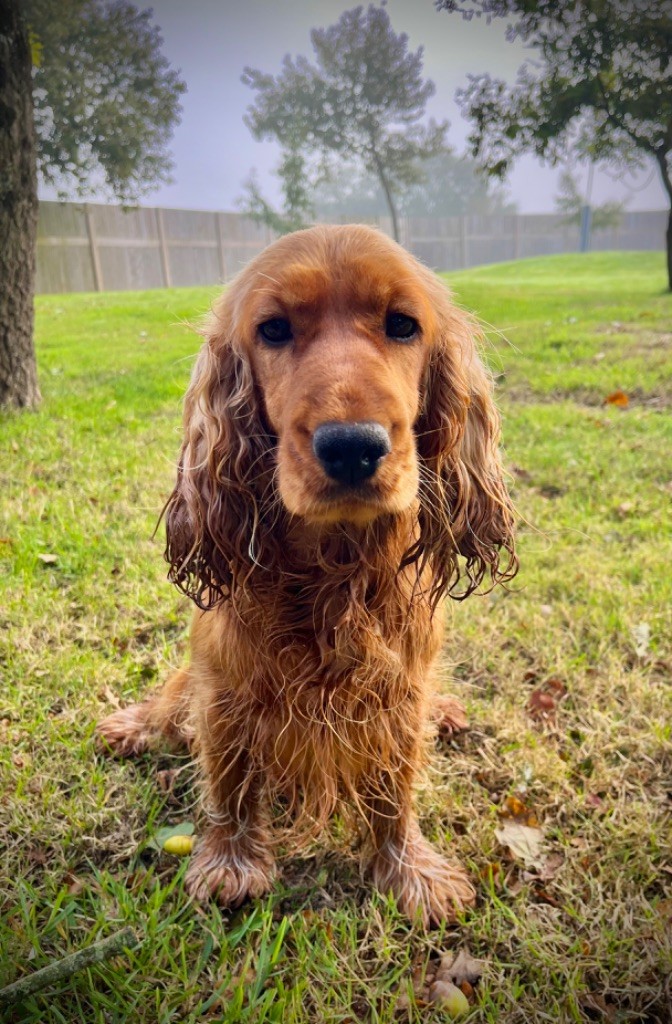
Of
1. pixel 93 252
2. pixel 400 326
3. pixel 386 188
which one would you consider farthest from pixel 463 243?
pixel 400 326

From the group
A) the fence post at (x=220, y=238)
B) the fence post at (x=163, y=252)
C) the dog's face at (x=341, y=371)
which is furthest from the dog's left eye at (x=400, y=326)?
the fence post at (x=163, y=252)

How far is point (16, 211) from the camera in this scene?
431 centimetres

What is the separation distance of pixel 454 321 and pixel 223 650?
1.03 m

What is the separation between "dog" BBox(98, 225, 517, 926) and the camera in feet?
4.45

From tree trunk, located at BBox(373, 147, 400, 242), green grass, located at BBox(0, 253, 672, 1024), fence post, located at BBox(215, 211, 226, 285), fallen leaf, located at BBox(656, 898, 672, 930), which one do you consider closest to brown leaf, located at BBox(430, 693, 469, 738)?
green grass, located at BBox(0, 253, 672, 1024)

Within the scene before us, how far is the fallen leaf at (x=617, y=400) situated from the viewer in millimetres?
5184

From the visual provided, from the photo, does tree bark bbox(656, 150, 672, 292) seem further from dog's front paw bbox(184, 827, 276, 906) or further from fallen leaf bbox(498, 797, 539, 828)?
dog's front paw bbox(184, 827, 276, 906)

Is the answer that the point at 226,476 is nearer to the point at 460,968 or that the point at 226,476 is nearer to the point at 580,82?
the point at 460,968

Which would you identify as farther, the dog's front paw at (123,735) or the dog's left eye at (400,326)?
the dog's front paw at (123,735)

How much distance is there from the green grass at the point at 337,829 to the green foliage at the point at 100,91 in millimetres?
2800

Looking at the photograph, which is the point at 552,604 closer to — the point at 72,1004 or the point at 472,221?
the point at 72,1004

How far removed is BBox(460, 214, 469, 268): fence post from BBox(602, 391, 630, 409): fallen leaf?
12.4 metres

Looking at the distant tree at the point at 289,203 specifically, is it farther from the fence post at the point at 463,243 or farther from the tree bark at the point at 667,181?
the fence post at the point at 463,243

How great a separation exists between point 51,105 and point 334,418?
5.12 metres
